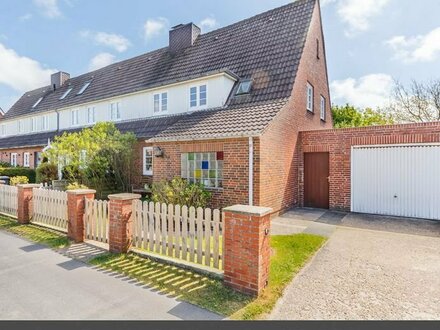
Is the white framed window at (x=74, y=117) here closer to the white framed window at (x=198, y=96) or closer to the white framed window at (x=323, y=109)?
the white framed window at (x=198, y=96)

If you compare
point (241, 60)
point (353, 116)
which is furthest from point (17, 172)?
point (353, 116)

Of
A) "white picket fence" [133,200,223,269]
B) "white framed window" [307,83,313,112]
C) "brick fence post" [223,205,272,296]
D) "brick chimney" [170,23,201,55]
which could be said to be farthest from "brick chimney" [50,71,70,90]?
"brick fence post" [223,205,272,296]

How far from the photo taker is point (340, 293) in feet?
13.5

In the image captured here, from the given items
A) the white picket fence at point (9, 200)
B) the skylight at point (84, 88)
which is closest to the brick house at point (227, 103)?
the skylight at point (84, 88)

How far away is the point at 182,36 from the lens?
1691cm

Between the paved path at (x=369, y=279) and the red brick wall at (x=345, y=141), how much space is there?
2960mm

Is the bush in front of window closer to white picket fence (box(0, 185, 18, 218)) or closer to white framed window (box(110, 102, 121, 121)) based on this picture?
white framed window (box(110, 102, 121, 121))

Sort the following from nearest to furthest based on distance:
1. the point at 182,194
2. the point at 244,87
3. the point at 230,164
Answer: the point at 182,194 → the point at 230,164 → the point at 244,87

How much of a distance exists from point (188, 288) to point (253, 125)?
19.8ft

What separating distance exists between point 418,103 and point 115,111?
2406 cm

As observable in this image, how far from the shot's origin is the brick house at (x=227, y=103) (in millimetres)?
9211

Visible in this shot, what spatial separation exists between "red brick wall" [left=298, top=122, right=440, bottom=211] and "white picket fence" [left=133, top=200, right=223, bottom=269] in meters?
7.11

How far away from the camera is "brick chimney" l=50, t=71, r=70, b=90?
84.2 feet

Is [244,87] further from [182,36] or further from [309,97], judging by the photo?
[182,36]
